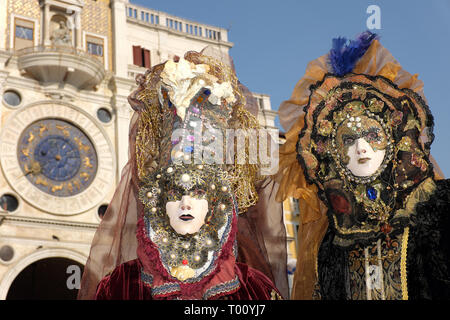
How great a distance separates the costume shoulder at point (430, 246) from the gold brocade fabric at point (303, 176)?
2.21 feet

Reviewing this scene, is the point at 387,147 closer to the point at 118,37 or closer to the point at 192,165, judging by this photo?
the point at 192,165

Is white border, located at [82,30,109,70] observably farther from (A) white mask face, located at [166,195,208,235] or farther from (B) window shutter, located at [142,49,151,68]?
(A) white mask face, located at [166,195,208,235]

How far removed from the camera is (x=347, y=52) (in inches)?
145

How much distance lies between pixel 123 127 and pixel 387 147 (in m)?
10.3

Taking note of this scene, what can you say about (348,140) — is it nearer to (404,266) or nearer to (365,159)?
(365,159)

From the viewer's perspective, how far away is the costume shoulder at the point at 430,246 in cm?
315

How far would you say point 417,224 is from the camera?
326cm

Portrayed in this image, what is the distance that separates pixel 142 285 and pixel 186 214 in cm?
50

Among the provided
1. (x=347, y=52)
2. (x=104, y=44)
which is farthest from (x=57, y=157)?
(x=347, y=52)

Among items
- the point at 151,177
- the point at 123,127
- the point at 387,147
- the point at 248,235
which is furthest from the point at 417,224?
the point at 123,127

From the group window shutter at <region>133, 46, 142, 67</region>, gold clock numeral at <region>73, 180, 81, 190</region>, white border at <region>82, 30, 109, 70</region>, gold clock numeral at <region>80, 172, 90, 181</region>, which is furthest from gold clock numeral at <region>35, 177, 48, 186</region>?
window shutter at <region>133, 46, 142, 67</region>

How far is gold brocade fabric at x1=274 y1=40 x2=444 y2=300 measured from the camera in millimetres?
3713

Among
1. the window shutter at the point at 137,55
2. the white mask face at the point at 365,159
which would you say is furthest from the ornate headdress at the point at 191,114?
the window shutter at the point at 137,55
